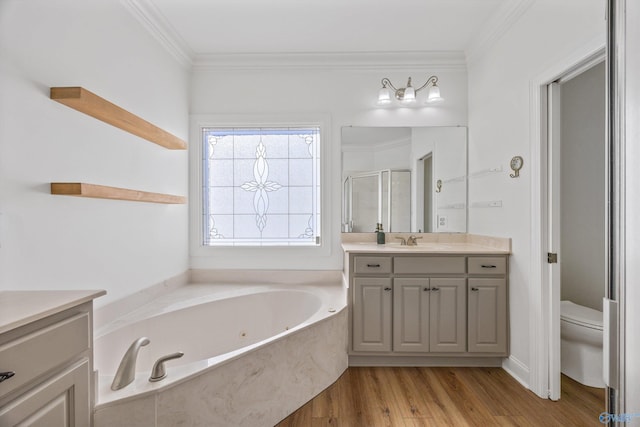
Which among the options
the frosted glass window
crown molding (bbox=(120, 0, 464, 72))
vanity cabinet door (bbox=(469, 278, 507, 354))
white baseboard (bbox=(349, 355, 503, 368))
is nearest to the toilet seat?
vanity cabinet door (bbox=(469, 278, 507, 354))

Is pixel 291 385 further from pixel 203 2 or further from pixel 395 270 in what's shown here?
pixel 203 2

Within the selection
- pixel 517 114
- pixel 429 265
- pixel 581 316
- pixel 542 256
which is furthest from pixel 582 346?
pixel 517 114

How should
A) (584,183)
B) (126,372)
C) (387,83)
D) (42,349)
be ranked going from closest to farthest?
1. (42,349)
2. (126,372)
3. (584,183)
4. (387,83)

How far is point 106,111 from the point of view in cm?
153

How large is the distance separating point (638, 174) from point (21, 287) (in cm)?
191

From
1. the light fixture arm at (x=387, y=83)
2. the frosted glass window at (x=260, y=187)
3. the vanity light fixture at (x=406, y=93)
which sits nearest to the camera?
the vanity light fixture at (x=406, y=93)

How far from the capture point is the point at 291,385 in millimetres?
1683

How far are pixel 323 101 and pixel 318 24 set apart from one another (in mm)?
636

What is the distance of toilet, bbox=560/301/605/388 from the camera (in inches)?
74.8

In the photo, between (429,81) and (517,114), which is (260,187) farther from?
(517,114)

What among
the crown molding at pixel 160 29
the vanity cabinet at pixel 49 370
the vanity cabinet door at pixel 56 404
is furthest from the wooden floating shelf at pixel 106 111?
the vanity cabinet door at pixel 56 404

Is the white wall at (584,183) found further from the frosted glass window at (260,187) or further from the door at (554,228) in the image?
the frosted glass window at (260,187)

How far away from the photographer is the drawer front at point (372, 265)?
2193mm

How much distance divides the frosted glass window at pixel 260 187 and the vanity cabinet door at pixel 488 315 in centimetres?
139
